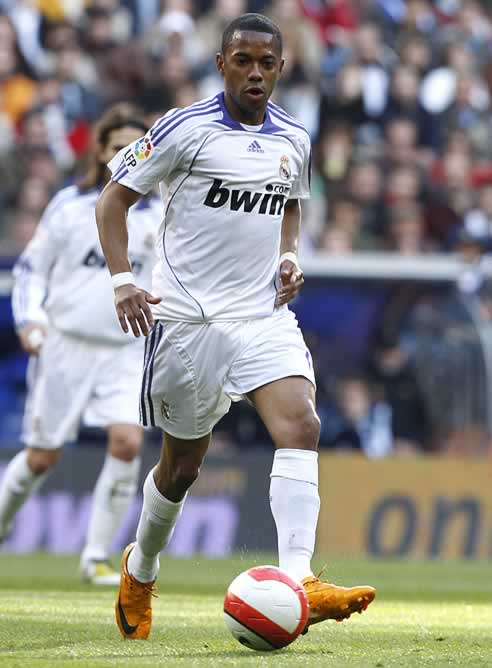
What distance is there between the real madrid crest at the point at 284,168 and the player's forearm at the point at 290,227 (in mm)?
350

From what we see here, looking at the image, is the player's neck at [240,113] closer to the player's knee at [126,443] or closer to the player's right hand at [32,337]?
the player's right hand at [32,337]

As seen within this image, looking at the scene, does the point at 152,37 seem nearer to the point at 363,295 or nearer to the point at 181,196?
the point at 363,295

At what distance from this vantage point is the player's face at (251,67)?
6145mm

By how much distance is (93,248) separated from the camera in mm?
9844

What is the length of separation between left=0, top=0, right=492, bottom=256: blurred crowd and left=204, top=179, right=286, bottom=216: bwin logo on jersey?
8452 mm

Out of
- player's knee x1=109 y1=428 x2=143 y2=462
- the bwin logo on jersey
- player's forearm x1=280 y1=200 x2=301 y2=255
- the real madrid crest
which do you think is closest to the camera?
the bwin logo on jersey

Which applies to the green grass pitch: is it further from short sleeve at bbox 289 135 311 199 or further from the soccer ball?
short sleeve at bbox 289 135 311 199

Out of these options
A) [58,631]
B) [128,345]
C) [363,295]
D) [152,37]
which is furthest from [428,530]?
[58,631]

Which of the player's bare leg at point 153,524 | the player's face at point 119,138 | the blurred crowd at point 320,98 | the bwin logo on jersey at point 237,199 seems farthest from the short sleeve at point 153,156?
the blurred crowd at point 320,98

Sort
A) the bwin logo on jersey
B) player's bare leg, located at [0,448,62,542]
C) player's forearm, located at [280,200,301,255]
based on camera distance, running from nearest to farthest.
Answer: the bwin logo on jersey < player's forearm, located at [280,200,301,255] < player's bare leg, located at [0,448,62,542]

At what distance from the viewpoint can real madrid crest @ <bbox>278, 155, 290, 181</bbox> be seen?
637 centimetres

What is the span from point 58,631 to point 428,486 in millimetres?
7894

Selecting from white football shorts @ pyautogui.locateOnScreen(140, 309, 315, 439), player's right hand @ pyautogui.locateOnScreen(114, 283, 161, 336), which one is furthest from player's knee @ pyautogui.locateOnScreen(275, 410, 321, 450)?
player's right hand @ pyautogui.locateOnScreen(114, 283, 161, 336)

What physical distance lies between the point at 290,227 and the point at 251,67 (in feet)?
2.74
